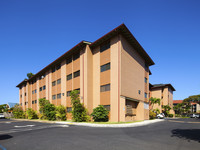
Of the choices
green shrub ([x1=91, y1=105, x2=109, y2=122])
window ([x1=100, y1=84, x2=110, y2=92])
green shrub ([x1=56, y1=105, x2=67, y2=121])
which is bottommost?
green shrub ([x1=56, y1=105, x2=67, y2=121])

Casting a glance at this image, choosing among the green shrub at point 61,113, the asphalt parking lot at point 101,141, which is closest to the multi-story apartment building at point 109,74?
the green shrub at point 61,113

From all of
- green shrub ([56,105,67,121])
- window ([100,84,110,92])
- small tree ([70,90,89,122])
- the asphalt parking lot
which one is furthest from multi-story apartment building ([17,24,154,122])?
the asphalt parking lot

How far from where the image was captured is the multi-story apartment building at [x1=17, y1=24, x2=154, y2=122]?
2069cm

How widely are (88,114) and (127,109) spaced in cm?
621

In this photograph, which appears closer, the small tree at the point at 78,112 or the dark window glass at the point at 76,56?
the small tree at the point at 78,112

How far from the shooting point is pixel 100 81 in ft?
75.8

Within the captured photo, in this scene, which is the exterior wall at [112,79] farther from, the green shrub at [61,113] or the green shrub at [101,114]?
the green shrub at [61,113]

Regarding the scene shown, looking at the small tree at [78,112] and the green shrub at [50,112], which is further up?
the small tree at [78,112]

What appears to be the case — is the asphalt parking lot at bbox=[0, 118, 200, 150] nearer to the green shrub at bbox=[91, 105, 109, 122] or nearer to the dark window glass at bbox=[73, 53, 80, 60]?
the green shrub at bbox=[91, 105, 109, 122]

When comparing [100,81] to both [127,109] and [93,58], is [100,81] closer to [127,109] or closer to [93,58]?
[93,58]

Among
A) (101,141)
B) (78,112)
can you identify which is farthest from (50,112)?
(101,141)

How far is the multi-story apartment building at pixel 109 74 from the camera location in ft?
67.9

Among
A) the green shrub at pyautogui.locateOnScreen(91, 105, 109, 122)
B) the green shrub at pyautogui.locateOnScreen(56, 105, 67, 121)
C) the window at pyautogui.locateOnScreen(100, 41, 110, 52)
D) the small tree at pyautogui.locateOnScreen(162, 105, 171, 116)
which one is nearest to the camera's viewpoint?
the green shrub at pyautogui.locateOnScreen(91, 105, 109, 122)

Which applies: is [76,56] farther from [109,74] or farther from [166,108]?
[166,108]
